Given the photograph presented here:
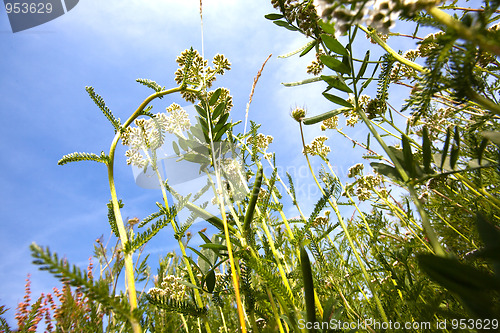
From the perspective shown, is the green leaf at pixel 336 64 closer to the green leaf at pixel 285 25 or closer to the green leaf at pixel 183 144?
the green leaf at pixel 285 25

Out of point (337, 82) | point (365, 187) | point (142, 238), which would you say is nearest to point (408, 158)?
point (337, 82)

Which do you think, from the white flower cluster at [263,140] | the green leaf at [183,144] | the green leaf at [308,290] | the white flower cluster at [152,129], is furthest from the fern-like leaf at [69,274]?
the white flower cluster at [263,140]

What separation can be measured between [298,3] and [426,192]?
203 centimetres

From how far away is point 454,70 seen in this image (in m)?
0.49

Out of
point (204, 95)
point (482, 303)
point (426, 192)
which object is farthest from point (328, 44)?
point (426, 192)

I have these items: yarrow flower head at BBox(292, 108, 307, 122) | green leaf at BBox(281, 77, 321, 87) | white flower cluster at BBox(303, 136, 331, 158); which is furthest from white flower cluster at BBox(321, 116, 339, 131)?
green leaf at BBox(281, 77, 321, 87)

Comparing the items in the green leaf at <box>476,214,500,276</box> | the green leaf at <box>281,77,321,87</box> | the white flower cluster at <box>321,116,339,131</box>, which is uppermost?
the white flower cluster at <box>321,116,339,131</box>

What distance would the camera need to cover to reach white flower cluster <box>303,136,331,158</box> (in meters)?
2.65

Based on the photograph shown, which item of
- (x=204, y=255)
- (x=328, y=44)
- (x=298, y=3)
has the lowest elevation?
(x=204, y=255)

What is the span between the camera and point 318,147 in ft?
8.87

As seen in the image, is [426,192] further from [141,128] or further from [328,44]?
[141,128]

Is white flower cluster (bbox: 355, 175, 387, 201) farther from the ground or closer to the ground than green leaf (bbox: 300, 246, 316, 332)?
farther from the ground

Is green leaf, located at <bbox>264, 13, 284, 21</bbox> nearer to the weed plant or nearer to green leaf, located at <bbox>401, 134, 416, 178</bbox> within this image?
the weed plant

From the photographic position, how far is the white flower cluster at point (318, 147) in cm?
265
